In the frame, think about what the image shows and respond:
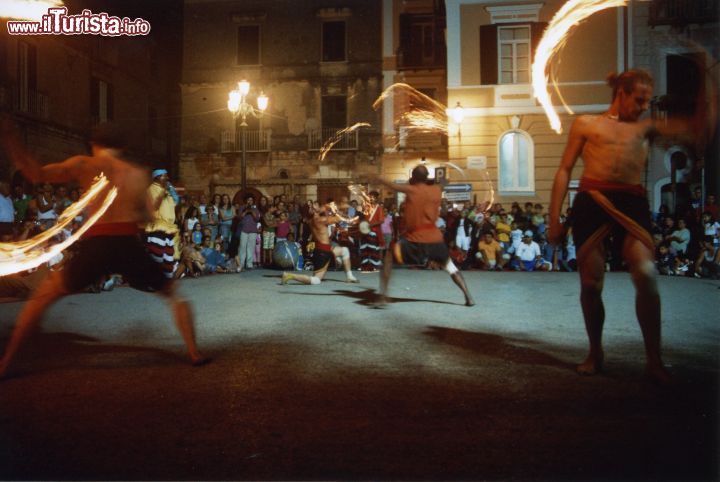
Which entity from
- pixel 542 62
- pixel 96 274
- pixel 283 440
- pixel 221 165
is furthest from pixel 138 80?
pixel 283 440

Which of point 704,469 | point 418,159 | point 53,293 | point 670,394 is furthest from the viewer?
point 418,159

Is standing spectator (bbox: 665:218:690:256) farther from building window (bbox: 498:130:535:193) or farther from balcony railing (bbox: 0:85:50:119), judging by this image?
balcony railing (bbox: 0:85:50:119)

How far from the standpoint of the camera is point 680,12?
19109 millimetres

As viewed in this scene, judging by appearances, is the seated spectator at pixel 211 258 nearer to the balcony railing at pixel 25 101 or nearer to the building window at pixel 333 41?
the balcony railing at pixel 25 101

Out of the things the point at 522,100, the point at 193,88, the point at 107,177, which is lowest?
the point at 107,177

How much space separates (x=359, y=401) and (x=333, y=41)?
2661 centimetres

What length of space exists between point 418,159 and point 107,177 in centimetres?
2206

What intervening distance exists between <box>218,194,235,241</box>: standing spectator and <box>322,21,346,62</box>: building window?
14.4m

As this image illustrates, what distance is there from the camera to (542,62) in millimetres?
7836

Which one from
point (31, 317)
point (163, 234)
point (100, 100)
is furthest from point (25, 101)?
point (31, 317)

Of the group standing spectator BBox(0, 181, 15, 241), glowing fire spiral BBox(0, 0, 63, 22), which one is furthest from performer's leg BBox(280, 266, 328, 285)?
glowing fire spiral BBox(0, 0, 63, 22)

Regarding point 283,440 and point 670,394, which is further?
point 670,394

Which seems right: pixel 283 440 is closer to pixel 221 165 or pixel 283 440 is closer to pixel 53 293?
pixel 53 293

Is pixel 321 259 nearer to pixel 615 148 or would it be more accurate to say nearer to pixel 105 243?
pixel 105 243
